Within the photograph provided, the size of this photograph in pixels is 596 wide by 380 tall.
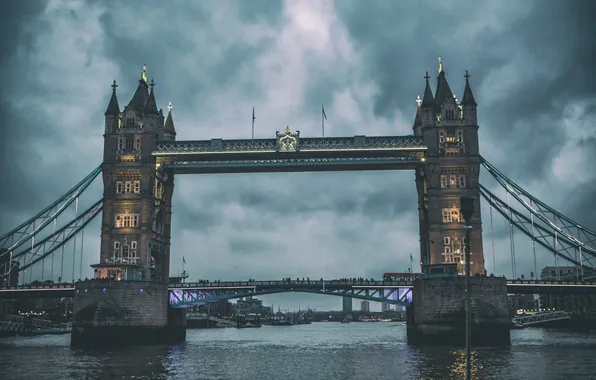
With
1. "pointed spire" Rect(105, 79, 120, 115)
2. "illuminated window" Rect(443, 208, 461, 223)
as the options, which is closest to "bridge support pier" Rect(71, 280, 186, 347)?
"pointed spire" Rect(105, 79, 120, 115)

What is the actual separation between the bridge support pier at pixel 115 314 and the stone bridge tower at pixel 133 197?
470 centimetres

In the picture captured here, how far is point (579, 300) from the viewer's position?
6289 inches

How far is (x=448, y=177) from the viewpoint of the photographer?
93875mm

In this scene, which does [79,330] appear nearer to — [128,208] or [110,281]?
[110,281]

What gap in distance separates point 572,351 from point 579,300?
A: 97.8 m

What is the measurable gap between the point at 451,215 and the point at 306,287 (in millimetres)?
24821

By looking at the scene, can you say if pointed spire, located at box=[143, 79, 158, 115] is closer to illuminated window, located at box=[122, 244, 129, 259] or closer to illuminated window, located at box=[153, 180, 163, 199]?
illuminated window, located at box=[153, 180, 163, 199]

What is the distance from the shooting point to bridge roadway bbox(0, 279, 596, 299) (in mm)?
88438

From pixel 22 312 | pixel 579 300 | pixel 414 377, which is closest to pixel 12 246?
pixel 414 377

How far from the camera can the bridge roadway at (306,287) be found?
88438mm

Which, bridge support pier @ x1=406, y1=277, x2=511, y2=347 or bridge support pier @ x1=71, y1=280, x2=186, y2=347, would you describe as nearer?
bridge support pier @ x1=406, y1=277, x2=511, y2=347

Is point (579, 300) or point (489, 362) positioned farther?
point (579, 300)

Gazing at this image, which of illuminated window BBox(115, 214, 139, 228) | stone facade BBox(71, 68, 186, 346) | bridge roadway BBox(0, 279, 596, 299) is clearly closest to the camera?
stone facade BBox(71, 68, 186, 346)

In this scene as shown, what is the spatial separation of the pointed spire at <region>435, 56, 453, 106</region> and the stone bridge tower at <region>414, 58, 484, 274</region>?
156 mm
